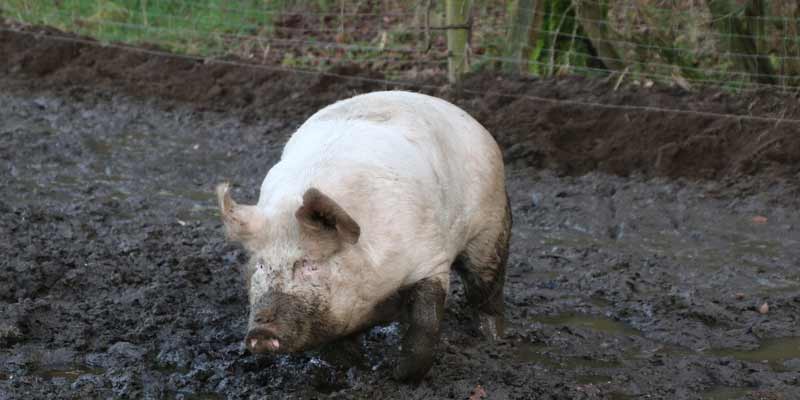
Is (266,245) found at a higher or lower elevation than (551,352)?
higher

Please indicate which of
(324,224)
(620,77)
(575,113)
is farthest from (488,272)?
(620,77)

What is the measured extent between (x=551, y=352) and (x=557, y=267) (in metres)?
1.25

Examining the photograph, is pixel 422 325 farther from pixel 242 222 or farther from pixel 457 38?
pixel 457 38

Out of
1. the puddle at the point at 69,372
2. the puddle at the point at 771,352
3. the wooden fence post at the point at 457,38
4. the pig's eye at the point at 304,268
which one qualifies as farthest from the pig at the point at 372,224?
the wooden fence post at the point at 457,38

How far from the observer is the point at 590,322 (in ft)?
16.9

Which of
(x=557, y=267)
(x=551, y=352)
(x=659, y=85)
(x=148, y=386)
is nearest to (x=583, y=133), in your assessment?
(x=659, y=85)

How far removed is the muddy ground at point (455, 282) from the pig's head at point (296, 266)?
1.94 ft

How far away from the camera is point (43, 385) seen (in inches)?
161

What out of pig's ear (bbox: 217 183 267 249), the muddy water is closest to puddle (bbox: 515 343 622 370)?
the muddy water

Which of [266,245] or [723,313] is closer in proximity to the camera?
[266,245]

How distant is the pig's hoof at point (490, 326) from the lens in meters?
4.94

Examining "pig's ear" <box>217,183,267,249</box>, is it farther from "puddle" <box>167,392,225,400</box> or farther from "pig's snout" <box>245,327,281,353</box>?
"puddle" <box>167,392,225,400</box>

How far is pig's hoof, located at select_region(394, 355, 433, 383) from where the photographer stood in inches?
160

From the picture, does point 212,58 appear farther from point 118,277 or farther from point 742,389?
point 742,389
